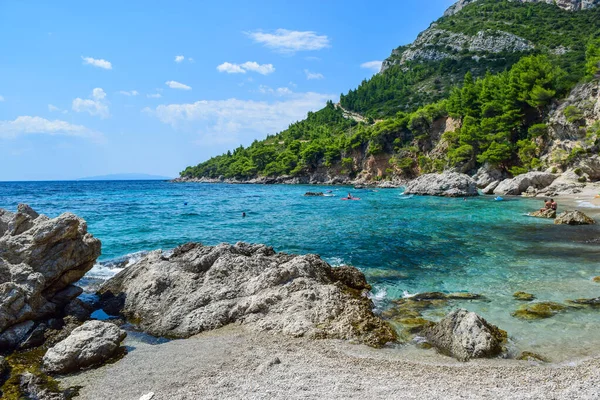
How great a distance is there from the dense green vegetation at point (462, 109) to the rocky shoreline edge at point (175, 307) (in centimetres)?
5989

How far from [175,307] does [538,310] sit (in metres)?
11.4

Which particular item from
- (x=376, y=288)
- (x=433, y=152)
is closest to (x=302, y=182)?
(x=433, y=152)

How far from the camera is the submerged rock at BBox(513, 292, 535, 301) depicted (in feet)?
42.0

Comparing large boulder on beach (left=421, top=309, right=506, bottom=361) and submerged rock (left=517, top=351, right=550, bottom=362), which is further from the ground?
large boulder on beach (left=421, top=309, right=506, bottom=361)

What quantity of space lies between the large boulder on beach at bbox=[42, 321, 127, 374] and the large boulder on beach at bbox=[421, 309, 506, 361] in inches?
322

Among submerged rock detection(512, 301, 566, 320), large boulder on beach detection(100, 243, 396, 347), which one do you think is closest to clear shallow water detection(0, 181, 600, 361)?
submerged rock detection(512, 301, 566, 320)

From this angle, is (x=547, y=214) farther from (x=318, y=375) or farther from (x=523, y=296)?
(x=318, y=375)

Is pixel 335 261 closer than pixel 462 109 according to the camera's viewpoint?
Yes

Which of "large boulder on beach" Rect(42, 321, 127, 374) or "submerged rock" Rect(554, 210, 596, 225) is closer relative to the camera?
"large boulder on beach" Rect(42, 321, 127, 374)

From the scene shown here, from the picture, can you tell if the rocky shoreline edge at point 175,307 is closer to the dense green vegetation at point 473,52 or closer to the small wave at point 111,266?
the small wave at point 111,266

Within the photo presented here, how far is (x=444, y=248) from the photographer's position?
2178cm

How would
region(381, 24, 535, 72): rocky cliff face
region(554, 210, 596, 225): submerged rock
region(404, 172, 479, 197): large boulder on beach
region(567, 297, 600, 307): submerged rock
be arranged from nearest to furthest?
region(567, 297, 600, 307): submerged rock, region(554, 210, 596, 225): submerged rock, region(404, 172, 479, 197): large boulder on beach, region(381, 24, 535, 72): rocky cliff face

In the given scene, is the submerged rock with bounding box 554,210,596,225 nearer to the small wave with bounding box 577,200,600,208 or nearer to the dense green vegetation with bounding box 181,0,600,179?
the small wave with bounding box 577,200,600,208

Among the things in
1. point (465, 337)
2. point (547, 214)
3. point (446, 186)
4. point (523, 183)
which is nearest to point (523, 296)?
point (465, 337)
